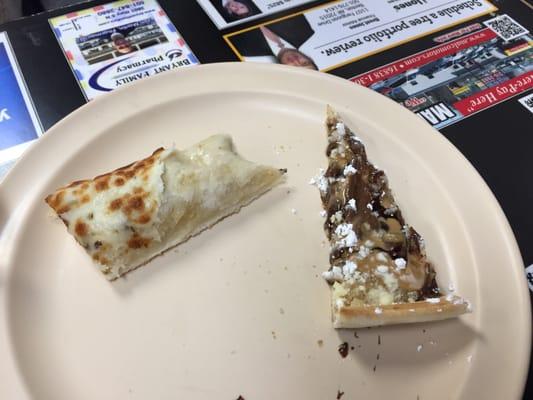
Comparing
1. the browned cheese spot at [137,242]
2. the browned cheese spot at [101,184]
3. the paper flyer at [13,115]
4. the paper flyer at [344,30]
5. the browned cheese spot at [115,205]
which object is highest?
the paper flyer at [13,115]

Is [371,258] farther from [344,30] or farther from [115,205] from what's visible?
[344,30]

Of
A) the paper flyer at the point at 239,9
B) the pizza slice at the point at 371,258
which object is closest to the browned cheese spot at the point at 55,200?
the pizza slice at the point at 371,258

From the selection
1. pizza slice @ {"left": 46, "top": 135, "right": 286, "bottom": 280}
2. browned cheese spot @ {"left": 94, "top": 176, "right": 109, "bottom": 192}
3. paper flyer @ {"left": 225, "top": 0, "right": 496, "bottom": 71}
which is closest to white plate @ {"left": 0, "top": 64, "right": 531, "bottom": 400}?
pizza slice @ {"left": 46, "top": 135, "right": 286, "bottom": 280}

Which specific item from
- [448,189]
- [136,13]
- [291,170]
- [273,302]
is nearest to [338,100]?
[291,170]

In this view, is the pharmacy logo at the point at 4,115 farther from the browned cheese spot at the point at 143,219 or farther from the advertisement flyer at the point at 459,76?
the advertisement flyer at the point at 459,76

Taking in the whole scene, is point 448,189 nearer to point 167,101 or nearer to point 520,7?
point 167,101

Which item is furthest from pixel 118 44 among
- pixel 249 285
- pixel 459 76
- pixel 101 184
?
pixel 459 76

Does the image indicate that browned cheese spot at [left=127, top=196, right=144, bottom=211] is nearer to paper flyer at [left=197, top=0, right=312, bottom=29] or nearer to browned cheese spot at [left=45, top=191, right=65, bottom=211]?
browned cheese spot at [left=45, top=191, right=65, bottom=211]
